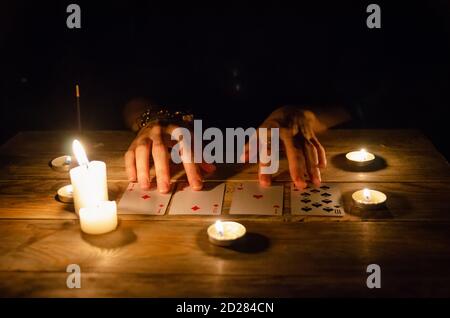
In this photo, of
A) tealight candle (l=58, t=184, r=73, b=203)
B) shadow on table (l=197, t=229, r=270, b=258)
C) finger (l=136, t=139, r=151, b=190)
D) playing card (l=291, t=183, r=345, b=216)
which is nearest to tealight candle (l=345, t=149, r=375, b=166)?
playing card (l=291, t=183, r=345, b=216)

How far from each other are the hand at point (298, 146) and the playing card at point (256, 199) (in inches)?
1.8

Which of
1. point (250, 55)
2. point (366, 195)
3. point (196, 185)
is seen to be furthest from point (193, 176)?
point (250, 55)

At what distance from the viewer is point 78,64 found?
130 inches

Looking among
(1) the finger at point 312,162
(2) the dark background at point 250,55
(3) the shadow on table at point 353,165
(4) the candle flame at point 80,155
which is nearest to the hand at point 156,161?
(4) the candle flame at point 80,155

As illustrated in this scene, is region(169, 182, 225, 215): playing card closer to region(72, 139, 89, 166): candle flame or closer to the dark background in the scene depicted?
region(72, 139, 89, 166): candle flame

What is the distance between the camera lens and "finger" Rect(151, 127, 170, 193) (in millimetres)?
1734

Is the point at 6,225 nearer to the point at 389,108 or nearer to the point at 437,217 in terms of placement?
the point at 437,217

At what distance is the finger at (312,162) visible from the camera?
177 cm

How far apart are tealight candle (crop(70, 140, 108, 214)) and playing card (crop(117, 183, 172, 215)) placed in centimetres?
10

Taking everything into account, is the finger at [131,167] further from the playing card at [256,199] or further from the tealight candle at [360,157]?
the tealight candle at [360,157]

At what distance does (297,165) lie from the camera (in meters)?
1.76

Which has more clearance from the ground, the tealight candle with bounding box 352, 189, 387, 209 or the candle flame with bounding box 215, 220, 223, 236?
the tealight candle with bounding box 352, 189, 387, 209

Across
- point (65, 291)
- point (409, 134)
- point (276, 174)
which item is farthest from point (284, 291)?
point (409, 134)

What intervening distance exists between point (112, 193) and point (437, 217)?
1075 mm
